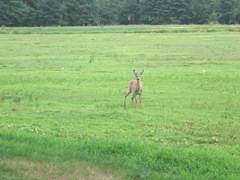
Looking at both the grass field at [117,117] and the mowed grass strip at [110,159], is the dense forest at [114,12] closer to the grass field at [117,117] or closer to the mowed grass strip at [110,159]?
the grass field at [117,117]

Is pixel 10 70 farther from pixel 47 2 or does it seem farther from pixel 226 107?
pixel 47 2

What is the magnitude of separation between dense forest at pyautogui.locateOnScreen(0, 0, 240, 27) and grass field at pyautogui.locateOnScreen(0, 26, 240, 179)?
5169cm

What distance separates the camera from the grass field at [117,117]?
987 cm

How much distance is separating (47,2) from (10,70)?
6286 cm

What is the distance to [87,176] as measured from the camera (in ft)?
28.8

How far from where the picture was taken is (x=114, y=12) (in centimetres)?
9869

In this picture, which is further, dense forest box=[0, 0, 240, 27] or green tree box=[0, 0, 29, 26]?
dense forest box=[0, 0, 240, 27]

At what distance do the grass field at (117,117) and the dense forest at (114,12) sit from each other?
5169 centimetres

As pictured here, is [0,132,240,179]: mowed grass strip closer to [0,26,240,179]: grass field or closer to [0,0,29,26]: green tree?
[0,26,240,179]: grass field

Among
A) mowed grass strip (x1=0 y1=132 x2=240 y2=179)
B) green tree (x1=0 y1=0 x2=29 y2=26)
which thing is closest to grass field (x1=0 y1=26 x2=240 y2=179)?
mowed grass strip (x1=0 y1=132 x2=240 y2=179)

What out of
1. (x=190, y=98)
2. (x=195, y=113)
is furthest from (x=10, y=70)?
(x=195, y=113)

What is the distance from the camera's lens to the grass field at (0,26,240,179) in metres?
9.87

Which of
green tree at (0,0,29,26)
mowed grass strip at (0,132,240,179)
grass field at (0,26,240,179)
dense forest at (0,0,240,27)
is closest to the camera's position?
mowed grass strip at (0,132,240,179)

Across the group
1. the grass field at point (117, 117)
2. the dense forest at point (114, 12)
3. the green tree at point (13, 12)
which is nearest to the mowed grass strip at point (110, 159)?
the grass field at point (117, 117)
